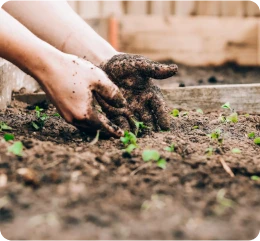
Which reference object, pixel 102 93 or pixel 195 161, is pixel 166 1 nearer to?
pixel 102 93

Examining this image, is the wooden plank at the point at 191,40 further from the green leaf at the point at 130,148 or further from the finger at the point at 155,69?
the green leaf at the point at 130,148

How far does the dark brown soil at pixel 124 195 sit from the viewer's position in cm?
91

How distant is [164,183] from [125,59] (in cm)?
84

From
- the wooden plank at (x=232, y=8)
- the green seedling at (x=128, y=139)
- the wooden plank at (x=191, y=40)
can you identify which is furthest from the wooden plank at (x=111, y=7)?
the green seedling at (x=128, y=139)

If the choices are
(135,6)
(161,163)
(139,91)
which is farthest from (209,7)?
(161,163)

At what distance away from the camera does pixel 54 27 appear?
2078mm

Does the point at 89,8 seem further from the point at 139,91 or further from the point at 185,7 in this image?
the point at 139,91

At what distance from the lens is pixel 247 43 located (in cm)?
442

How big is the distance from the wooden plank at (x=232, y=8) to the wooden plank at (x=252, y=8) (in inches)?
2.1

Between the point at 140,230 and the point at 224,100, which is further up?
the point at 140,230

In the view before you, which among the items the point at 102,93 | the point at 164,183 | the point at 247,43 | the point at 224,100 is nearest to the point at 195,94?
the point at 224,100

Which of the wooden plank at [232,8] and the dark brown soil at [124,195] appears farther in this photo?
the wooden plank at [232,8]

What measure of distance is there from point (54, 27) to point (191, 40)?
101 inches

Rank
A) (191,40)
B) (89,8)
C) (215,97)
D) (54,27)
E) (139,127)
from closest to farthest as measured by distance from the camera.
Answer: (139,127) < (54,27) < (215,97) < (191,40) < (89,8)
